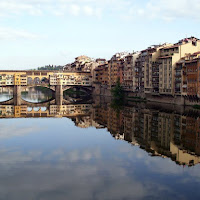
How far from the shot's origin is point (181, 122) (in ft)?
109

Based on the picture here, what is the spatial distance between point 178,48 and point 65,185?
133ft

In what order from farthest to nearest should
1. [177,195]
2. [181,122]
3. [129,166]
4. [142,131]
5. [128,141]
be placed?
[181,122] < [142,131] < [128,141] < [129,166] < [177,195]

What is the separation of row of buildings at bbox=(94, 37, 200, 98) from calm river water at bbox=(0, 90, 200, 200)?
1524 cm

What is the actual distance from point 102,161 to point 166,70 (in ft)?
118

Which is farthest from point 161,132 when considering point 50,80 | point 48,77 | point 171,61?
point 48,77

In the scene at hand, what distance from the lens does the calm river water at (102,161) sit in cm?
1448

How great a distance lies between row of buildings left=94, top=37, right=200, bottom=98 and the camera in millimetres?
46594

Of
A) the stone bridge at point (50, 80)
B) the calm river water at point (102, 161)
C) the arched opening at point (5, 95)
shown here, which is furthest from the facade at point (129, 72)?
the calm river water at point (102, 161)

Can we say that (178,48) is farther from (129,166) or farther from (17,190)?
(17,190)

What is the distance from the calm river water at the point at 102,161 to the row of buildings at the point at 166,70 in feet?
50.0

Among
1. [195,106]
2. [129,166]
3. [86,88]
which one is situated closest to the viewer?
[129,166]

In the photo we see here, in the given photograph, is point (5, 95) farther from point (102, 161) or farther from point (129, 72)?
point (102, 161)

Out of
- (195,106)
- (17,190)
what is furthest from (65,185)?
(195,106)

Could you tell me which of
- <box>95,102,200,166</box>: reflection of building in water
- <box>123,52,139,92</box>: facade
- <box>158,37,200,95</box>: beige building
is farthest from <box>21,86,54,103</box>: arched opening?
<box>95,102,200,166</box>: reflection of building in water
